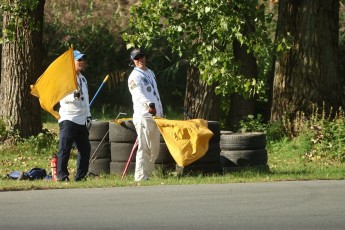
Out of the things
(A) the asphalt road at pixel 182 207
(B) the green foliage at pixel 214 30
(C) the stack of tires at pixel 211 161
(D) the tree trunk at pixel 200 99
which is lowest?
(A) the asphalt road at pixel 182 207

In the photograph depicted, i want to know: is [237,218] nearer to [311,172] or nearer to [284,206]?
[284,206]

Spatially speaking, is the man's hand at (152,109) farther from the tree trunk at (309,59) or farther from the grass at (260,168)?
the tree trunk at (309,59)

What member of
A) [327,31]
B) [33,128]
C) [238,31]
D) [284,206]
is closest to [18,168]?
[33,128]

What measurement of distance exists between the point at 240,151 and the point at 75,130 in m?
2.42

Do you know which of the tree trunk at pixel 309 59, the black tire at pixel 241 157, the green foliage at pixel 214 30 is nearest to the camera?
the black tire at pixel 241 157

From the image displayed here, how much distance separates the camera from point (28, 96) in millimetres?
21062

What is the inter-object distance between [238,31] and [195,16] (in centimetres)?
92

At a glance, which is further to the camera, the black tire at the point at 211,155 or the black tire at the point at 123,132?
the black tire at the point at 123,132

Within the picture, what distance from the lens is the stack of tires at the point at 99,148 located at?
15.8 meters

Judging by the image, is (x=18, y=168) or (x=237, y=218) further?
(x=18, y=168)

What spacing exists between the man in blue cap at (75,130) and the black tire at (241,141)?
2017 mm

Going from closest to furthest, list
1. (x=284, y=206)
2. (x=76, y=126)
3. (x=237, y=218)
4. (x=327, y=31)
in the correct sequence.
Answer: (x=237, y=218)
(x=284, y=206)
(x=76, y=126)
(x=327, y=31)

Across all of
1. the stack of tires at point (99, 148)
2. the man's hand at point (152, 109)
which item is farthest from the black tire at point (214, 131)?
the stack of tires at point (99, 148)

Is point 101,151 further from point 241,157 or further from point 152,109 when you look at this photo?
point 241,157
